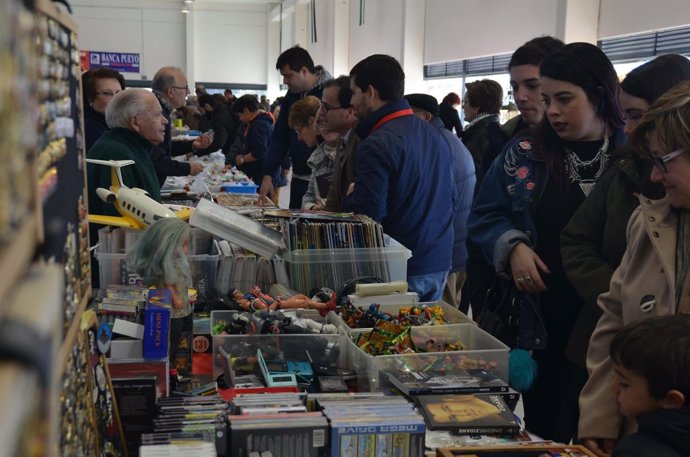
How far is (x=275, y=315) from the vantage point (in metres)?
2.12

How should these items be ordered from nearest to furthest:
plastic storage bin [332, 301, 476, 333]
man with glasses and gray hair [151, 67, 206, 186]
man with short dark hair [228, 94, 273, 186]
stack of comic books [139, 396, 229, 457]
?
stack of comic books [139, 396, 229, 457] → plastic storage bin [332, 301, 476, 333] → man with glasses and gray hair [151, 67, 206, 186] → man with short dark hair [228, 94, 273, 186]

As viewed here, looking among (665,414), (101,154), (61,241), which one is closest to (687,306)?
(665,414)

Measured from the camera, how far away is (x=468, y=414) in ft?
5.24

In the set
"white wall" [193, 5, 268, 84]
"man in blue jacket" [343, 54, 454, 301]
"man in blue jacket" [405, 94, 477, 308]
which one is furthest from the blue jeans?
"white wall" [193, 5, 268, 84]

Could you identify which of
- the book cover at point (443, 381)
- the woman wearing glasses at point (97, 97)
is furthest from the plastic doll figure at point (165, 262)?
the woman wearing glasses at point (97, 97)

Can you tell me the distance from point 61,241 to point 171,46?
73.3 ft

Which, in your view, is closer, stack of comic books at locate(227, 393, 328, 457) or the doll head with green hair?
stack of comic books at locate(227, 393, 328, 457)

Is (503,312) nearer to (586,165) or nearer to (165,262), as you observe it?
(586,165)

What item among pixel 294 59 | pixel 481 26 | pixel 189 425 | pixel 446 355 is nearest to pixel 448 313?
pixel 446 355

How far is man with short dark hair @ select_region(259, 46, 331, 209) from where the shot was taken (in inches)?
217

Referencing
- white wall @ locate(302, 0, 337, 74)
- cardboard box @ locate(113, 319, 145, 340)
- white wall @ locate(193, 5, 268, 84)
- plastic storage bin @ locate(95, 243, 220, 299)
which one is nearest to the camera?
cardboard box @ locate(113, 319, 145, 340)

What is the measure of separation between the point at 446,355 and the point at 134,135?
2.17 metres

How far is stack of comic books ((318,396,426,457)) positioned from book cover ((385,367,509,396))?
21cm

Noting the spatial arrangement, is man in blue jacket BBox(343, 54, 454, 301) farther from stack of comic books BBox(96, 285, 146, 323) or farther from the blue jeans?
stack of comic books BBox(96, 285, 146, 323)
